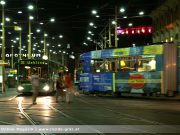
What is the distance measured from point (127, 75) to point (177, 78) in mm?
4111

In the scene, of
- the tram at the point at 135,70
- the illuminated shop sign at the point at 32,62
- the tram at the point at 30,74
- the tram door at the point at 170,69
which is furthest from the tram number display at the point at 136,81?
the illuminated shop sign at the point at 32,62

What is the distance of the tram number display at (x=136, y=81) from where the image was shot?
1332 inches

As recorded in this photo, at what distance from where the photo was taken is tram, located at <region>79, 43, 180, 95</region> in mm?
32312

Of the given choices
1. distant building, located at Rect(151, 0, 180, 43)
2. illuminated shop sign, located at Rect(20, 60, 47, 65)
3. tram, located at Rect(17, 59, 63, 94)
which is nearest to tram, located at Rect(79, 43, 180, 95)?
tram, located at Rect(17, 59, 63, 94)

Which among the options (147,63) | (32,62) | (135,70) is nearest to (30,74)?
(32,62)

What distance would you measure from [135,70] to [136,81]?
2.48 feet

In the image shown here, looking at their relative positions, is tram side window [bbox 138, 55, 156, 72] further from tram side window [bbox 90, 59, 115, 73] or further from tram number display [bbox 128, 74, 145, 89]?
tram side window [bbox 90, 59, 115, 73]

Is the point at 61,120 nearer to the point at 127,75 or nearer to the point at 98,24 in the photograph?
the point at 127,75

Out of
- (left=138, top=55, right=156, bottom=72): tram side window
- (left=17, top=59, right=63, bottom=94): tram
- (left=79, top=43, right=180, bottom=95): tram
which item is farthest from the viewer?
(left=17, top=59, right=63, bottom=94): tram

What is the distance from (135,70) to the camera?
34.2 m

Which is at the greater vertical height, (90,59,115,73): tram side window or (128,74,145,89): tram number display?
(90,59,115,73): tram side window

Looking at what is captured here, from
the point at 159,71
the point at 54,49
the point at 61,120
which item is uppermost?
the point at 54,49

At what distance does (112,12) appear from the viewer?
223 feet

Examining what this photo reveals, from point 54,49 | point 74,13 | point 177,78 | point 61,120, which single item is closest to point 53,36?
point 54,49
